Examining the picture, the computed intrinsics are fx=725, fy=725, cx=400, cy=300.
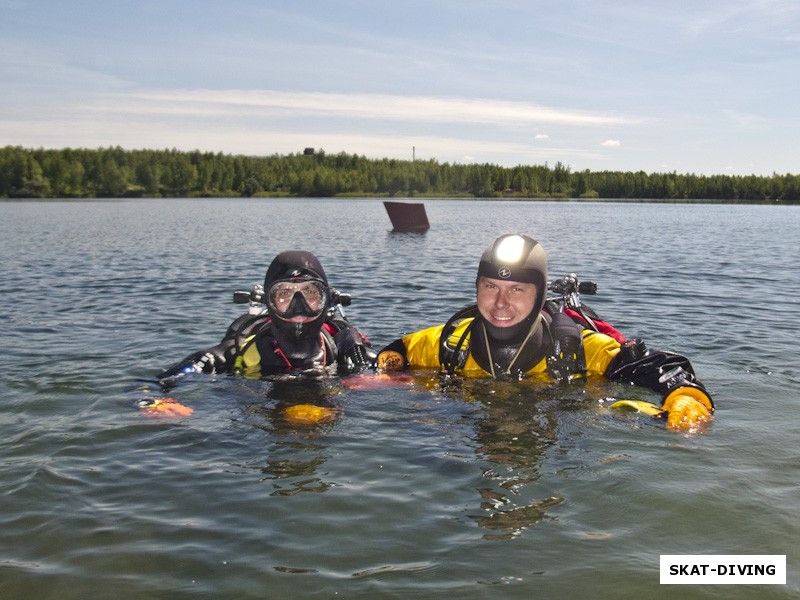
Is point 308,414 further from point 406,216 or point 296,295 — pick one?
point 406,216

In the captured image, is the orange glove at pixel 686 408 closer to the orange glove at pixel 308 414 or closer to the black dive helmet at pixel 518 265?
the black dive helmet at pixel 518 265

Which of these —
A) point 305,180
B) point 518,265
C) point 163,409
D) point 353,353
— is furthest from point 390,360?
point 305,180

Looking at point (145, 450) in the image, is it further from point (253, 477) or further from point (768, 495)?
point (768, 495)

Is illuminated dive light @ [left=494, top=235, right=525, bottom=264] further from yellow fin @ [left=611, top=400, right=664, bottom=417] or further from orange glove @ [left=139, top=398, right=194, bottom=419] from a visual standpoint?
orange glove @ [left=139, top=398, right=194, bottom=419]

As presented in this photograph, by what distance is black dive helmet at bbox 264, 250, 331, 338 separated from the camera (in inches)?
264

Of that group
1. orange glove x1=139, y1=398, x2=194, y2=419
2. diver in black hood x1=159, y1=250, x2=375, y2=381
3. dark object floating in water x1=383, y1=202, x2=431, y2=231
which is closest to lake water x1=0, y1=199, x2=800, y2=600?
orange glove x1=139, y1=398, x2=194, y2=419

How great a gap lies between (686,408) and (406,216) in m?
34.7

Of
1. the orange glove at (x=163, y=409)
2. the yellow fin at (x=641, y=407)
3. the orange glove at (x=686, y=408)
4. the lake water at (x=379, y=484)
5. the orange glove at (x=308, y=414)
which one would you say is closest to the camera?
the lake water at (x=379, y=484)

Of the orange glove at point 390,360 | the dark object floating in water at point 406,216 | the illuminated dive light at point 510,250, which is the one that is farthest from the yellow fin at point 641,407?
the dark object floating in water at point 406,216

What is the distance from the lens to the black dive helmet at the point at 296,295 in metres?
6.71

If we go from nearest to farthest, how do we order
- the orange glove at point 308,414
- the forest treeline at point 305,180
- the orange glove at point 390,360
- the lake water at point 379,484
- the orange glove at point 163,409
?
the lake water at point 379,484 < the orange glove at point 308,414 < the orange glove at point 163,409 < the orange glove at point 390,360 < the forest treeline at point 305,180

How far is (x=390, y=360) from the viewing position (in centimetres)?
684

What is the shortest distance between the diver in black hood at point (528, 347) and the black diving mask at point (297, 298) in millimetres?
789

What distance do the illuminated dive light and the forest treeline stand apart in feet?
460
